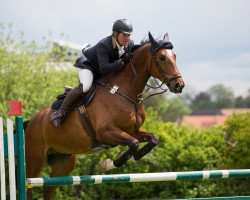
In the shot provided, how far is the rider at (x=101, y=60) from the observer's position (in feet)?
20.0

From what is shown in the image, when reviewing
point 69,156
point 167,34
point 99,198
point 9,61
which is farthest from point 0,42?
point 167,34

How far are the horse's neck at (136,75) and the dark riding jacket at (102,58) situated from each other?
12 cm

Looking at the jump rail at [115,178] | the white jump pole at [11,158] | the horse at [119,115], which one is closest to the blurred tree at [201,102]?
the horse at [119,115]

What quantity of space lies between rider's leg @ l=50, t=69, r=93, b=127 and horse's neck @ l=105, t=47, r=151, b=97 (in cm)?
27

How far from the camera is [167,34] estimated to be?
20.3 ft

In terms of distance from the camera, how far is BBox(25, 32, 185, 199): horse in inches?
232

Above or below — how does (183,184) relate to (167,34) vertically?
below

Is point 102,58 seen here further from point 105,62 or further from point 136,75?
point 136,75

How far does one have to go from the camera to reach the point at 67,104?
636 cm

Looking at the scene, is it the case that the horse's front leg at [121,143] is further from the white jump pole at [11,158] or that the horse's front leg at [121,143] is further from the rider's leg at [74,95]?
the white jump pole at [11,158]

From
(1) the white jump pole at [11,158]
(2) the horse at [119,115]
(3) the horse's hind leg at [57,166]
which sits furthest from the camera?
(3) the horse's hind leg at [57,166]

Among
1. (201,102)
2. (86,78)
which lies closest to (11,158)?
(86,78)

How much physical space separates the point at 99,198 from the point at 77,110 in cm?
728

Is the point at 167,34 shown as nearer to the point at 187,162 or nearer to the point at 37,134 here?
the point at 37,134
